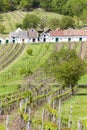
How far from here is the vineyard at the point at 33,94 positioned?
45.5 m

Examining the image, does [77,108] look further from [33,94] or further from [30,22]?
[30,22]

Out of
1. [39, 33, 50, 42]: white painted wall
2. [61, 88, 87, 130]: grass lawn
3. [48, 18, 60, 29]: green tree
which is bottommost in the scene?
[48, 18, 60, 29]: green tree

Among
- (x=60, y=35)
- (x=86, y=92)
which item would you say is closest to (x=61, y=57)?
(x=86, y=92)

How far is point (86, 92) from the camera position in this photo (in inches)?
2948

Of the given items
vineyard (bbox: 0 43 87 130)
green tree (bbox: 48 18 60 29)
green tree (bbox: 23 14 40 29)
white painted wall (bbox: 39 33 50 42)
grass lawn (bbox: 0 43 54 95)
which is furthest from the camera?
green tree (bbox: 23 14 40 29)

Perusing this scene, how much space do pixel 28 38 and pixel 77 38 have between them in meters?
17.6

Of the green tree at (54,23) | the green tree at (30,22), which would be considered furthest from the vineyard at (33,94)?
the green tree at (54,23)

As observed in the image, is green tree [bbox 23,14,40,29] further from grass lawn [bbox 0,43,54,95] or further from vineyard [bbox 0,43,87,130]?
grass lawn [bbox 0,43,54,95]

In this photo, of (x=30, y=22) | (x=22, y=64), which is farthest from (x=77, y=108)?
(x=30, y=22)

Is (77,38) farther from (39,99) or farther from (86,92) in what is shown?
(39,99)

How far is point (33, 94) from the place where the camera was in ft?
224

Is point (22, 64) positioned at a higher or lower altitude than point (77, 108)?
lower

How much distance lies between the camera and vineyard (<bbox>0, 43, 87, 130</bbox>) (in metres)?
45.5

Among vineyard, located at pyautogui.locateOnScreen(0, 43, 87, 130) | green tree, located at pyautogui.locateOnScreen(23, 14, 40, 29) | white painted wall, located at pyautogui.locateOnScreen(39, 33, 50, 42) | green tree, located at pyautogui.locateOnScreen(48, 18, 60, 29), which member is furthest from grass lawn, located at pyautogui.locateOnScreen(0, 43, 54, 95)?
green tree, located at pyautogui.locateOnScreen(23, 14, 40, 29)
